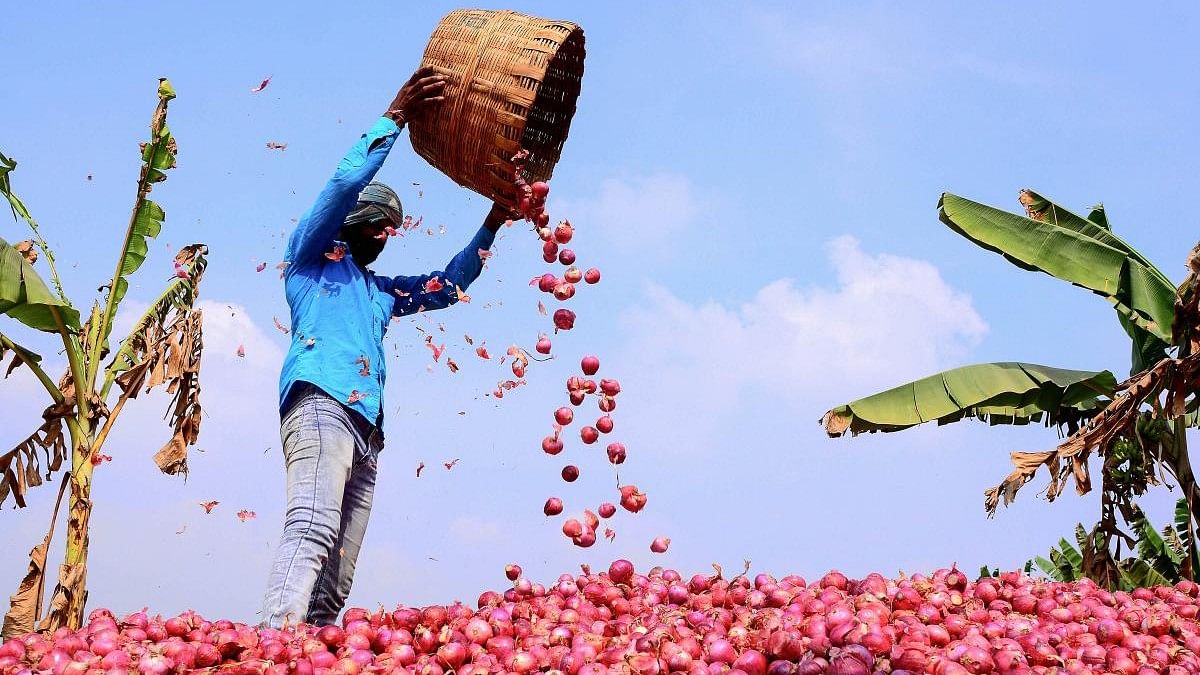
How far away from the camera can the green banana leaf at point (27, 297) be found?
7.33 meters

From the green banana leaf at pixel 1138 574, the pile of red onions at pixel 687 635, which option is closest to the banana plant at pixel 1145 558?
the green banana leaf at pixel 1138 574

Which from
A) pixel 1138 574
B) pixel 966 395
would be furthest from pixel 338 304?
pixel 1138 574

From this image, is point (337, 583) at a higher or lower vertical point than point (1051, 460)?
lower

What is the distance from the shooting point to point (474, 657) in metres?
3.81

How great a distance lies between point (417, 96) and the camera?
16.7 feet

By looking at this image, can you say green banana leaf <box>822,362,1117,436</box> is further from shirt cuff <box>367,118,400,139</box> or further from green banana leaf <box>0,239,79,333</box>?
green banana leaf <box>0,239,79,333</box>

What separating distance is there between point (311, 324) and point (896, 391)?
502cm

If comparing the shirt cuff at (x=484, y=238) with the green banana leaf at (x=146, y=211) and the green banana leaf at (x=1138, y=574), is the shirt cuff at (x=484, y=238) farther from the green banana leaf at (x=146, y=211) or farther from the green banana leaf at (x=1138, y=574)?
the green banana leaf at (x=1138, y=574)

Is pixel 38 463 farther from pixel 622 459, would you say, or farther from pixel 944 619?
pixel 944 619

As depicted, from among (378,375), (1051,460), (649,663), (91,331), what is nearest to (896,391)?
(1051,460)

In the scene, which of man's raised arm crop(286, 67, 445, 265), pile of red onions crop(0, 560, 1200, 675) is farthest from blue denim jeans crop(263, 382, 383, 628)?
man's raised arm crop(286, 67, 445, 265)

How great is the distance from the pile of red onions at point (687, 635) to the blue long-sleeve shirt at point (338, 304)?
1.00 metres

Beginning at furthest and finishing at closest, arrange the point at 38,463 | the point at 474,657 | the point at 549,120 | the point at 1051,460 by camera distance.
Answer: the point at 38,463, the point at 1051,460, the point at 549,120, the point at 474,657

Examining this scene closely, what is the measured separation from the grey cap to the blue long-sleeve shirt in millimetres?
171
